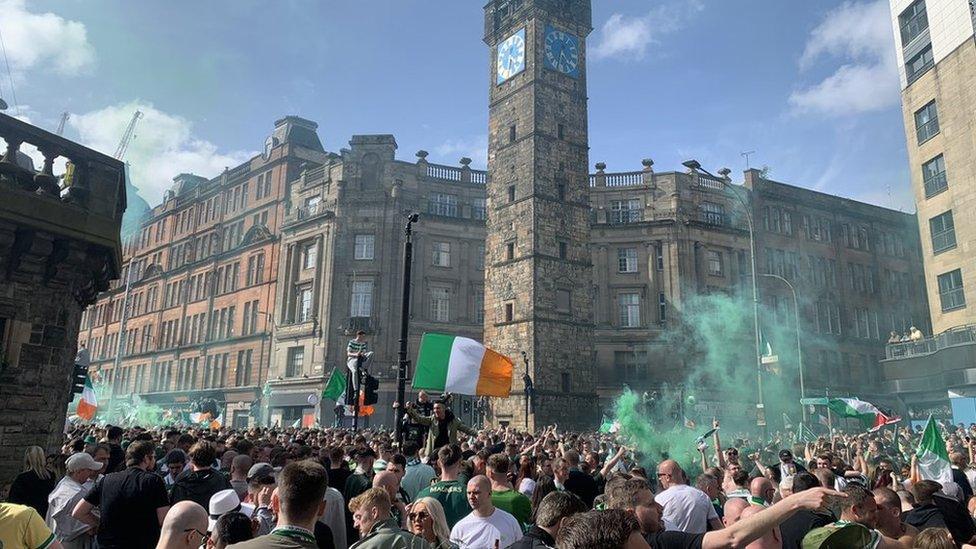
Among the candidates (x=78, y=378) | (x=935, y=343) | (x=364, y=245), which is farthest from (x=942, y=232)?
(x=78, y=378)

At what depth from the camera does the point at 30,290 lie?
1123cm

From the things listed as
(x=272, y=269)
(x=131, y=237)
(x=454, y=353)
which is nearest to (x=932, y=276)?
(x=454, y=353)

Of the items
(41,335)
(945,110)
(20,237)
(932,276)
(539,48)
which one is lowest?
(41,335)

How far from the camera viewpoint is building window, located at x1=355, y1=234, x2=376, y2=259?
4586 cm

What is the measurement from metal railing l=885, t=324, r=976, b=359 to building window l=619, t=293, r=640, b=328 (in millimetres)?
16248

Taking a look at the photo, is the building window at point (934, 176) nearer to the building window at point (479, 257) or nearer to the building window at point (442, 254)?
the building window at point (479, 257)

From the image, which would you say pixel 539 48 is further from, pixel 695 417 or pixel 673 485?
pixel 673 485

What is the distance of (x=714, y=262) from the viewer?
49062 mm

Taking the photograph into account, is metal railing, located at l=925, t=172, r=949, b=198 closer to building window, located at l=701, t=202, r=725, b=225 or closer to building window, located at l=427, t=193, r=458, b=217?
building window, located at l=701, t=202, r=725, b=225

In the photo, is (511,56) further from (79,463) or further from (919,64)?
(79,463)

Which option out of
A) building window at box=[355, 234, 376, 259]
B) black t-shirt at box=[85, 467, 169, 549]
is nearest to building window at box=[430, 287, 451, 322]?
building window at box=[355, 234, 376, 259]

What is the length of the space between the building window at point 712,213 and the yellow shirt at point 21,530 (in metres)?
49.9

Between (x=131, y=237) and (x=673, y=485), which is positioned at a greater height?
(x=131, y=237)

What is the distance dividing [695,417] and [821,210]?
26.4m
